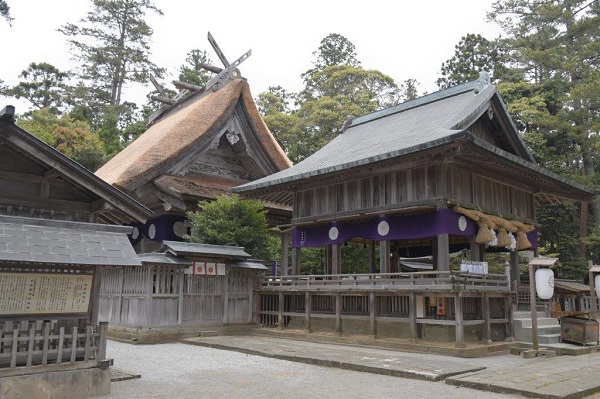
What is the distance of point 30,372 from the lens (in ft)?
21.8

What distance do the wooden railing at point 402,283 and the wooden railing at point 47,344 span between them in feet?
25.8

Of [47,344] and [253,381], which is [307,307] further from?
[47,344]

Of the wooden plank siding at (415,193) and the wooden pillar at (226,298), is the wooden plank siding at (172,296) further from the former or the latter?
the wooden plank siding at (415,193)

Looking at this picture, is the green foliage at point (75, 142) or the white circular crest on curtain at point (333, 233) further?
the green foliage at point (75, 142)

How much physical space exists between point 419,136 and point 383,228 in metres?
2.96

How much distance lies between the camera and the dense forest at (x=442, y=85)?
2738 centimetres

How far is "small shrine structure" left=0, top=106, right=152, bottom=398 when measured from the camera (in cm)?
666

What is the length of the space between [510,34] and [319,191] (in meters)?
29.9

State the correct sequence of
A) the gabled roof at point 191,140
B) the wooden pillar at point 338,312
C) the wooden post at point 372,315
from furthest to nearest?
the gabled roof at point 191,140
the wooden pillar at point 338,312
the wooden post at point 372,315

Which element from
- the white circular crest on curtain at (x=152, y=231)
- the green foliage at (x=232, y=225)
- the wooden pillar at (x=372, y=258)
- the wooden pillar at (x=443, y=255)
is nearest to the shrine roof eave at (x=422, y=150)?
the green foliage at (x=232, y=225)

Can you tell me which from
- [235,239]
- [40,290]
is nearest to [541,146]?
[235,239]

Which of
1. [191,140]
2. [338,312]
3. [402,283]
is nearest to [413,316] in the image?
[402,283]

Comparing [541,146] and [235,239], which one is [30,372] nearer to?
[235,239]

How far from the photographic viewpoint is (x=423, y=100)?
18.9 m
